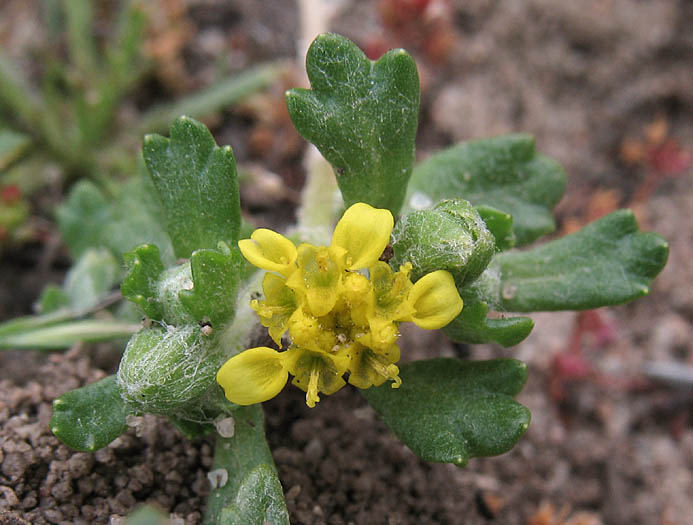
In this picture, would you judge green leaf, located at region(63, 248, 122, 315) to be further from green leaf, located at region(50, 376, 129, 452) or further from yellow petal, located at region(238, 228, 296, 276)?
yellow petal, located at region(238, 228, 296, 276)

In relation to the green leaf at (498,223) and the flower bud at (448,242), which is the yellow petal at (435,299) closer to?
the flower bud at (448,242)

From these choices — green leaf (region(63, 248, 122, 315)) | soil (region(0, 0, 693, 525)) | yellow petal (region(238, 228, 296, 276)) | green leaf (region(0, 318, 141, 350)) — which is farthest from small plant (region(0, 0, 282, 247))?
yellow petal (region(238, 228, 296, 276))

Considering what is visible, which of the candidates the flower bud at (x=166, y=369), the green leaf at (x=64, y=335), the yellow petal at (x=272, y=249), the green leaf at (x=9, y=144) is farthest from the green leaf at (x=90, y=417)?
the green leaf at (x=9, y=144)

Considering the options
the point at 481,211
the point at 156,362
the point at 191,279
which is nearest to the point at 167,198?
the point at 191,279

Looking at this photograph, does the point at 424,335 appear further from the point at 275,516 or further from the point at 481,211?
the point at 275,516

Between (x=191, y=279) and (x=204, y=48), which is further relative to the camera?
(x=204, y=48)

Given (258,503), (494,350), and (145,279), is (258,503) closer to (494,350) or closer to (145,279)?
(145,279)
